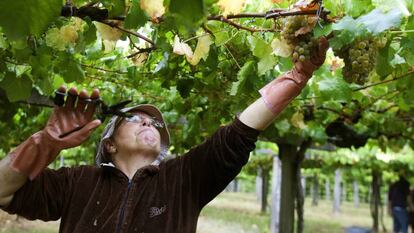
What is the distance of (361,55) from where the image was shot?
1.47 meters

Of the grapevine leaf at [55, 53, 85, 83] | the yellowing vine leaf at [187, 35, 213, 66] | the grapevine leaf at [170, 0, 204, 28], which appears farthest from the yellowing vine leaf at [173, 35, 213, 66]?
the grapevine leaf at [170, 0, 204, 28]

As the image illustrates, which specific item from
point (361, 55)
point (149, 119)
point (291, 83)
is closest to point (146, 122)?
point (149, 119)

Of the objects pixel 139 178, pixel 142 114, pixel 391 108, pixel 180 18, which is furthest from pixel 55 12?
pixel 391 108

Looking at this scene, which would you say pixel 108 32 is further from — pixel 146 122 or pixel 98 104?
pixel 146 122

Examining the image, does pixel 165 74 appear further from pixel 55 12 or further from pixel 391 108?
pixel 391 108

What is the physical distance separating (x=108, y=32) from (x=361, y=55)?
869 mm

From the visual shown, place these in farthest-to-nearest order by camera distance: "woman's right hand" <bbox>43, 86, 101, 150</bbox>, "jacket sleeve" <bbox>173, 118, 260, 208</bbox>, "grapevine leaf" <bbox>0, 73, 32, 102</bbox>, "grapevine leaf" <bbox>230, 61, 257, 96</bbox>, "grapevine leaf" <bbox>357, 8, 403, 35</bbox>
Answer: "grapevine leaf" <bbox>0, 73, 32, 102</bbox> → "grapevine leaf" <bbox>230, 61, 257, 96</bbox> → "jacket sleeve" <bbox>173, 118, 260, 208</bbox> → "woman's right hand" <bbox>43, 86, 101, 150</bbox> → "grapevine leaf" <bbox>357, 8, 403, 35</bbox>

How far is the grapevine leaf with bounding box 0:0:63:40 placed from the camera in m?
0.79

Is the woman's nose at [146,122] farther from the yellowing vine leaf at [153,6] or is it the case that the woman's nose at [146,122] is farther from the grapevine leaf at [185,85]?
the yellowing vine leaf at [153,6]

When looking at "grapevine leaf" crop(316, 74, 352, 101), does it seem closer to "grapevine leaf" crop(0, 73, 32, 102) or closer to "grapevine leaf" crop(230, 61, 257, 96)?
"grapevine leaf" crop(230, 61, 257, 96)

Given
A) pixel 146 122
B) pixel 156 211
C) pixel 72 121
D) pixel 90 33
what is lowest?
pixel 156 211

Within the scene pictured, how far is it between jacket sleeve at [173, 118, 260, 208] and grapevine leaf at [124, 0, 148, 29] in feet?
1.81

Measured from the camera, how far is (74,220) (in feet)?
6.76

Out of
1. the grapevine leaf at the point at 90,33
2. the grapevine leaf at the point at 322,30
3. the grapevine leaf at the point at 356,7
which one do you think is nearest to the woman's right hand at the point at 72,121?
the grapevine leaf at the point at 90,33
